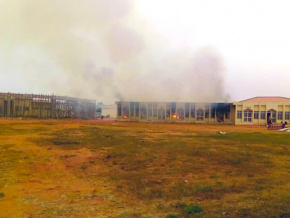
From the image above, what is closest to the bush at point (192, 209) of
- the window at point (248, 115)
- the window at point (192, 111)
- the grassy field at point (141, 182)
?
the grassy field at point (141, 182)

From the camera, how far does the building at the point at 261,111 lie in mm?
40969

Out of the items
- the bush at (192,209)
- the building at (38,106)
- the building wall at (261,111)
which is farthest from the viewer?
the building wall at (261,111)

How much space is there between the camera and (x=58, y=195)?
A: 659cm

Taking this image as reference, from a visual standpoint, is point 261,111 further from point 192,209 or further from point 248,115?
point 192,209

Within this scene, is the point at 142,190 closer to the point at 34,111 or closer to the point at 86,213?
the point at 86,213

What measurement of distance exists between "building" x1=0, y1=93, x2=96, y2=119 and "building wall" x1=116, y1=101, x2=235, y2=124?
897 centimetres

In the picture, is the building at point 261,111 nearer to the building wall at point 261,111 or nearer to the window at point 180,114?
the building wall at point 261,111

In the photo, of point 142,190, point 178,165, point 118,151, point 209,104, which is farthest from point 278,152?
point 209,104

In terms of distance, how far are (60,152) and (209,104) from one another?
36.2 m

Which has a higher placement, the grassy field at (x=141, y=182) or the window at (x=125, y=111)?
the window at (x=125, y=111)

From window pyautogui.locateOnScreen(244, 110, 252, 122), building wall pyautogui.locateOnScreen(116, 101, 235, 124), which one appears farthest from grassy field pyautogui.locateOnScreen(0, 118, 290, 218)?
building wall pyautogui.locateOnScreen(116, 101, 235, 124)

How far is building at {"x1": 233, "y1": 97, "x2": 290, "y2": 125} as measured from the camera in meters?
41.0

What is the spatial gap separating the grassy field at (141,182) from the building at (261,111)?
99.8ft

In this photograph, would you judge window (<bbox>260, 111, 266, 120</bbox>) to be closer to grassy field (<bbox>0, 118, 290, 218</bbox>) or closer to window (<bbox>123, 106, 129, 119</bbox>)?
window (<bbox>123, 106, 129, 119</bbox>)
